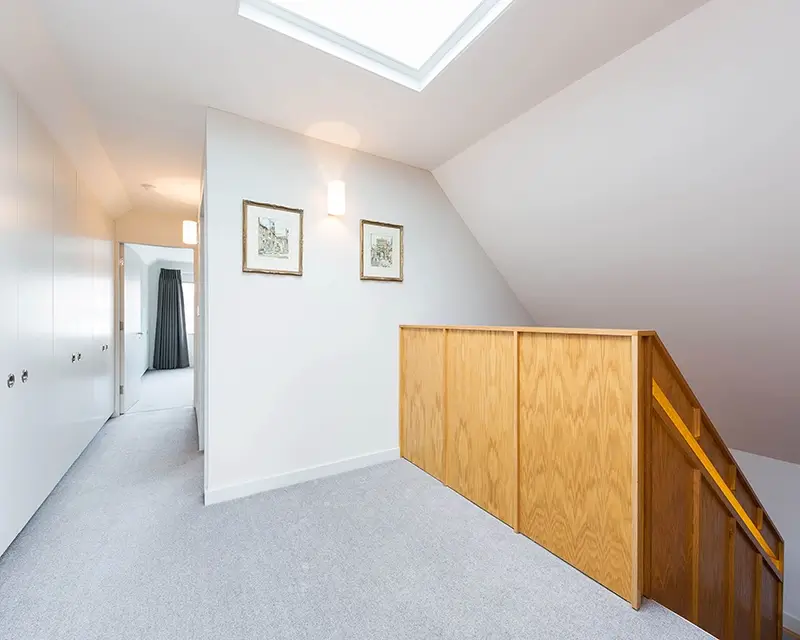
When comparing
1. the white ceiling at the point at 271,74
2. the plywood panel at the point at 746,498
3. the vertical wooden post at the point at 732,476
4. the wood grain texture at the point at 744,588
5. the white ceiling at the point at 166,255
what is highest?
the white ceiling at the point at 271,74

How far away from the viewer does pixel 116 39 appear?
5.51 feet

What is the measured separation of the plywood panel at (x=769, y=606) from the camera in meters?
2.27

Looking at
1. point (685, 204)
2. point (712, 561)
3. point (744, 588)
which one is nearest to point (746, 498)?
point (744, 588)

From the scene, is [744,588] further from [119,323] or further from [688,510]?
[119,323]

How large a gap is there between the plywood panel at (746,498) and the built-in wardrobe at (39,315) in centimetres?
361

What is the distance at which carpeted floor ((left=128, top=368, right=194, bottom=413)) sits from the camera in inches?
180

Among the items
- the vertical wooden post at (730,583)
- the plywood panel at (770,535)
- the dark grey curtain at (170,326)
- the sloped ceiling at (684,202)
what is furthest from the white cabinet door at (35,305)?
the dark grey curtain at (170,326)

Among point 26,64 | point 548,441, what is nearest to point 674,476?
point 548,441

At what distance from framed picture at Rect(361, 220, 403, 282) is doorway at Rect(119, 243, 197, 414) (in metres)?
3.57

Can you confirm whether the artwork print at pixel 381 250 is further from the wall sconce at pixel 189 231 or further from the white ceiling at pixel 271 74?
the wall sconce at pixel 189 231

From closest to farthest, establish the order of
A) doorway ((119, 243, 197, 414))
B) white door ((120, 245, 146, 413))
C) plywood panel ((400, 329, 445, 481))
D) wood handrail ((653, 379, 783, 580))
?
wood handrail ((653, 379, 783, 580)) → plywood panel ((400, 329, 445, 481)) → white door ((120, 245, 146, 413)) → doorway ((119, 243, 197, 414))

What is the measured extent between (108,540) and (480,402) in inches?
81.2

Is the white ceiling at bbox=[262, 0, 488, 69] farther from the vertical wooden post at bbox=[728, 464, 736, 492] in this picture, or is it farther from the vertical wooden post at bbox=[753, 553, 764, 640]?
the vertical wooden post at bbox=[753, 553, 764, 640]

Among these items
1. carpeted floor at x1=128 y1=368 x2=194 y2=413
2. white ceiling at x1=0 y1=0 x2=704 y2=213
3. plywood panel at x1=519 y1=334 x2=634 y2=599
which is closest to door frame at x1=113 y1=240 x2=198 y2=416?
carpeted floor at x1=128 y1=368 x2=194 y2=413
